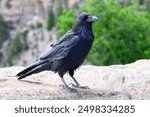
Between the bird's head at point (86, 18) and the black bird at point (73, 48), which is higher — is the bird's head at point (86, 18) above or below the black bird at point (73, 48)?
above

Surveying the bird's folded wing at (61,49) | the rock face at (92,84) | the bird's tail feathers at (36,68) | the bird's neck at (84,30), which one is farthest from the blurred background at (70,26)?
the bird's neck at (84,30)

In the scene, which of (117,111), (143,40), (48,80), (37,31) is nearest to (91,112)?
(117,111)

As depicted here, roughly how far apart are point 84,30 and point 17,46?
3577 inches

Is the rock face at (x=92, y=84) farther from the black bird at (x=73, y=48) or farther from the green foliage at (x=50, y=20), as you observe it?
the green foliage at (x=50, y=20)

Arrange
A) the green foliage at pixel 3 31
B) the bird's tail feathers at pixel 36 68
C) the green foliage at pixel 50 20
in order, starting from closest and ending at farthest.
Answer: the bird's tail feathers at pixel 36 68 → the green foliage at pixel 50 20 → the green foliage at pixel 3 31

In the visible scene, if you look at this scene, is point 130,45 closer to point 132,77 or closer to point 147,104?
point 132,77

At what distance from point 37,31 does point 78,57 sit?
96691mm

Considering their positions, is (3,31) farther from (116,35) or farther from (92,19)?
(92,19)

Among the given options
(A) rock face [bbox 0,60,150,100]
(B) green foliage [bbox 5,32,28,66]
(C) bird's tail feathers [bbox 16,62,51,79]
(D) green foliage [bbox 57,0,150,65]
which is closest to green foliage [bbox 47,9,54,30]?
(B) green foliage [bbox 5,32,28,66]

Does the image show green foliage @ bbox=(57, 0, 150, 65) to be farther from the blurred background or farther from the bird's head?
the bird's head

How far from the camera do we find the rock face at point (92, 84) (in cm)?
971

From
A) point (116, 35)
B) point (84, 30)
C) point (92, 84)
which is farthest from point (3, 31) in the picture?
point (84, 30)

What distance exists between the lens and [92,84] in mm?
11422

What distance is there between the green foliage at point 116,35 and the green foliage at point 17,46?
5819 centimetres
